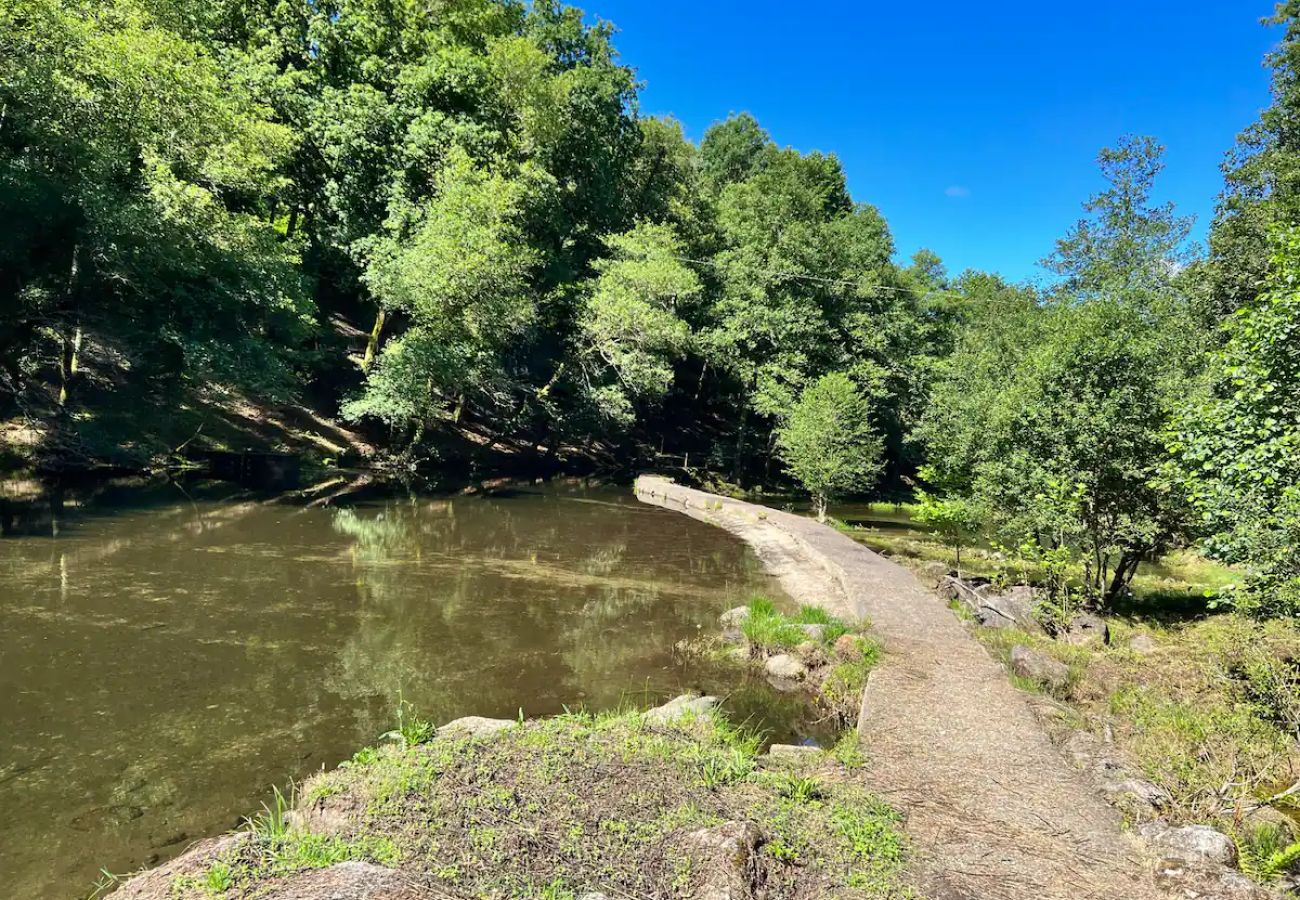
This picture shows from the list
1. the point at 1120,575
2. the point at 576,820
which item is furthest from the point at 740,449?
the point at 576,820

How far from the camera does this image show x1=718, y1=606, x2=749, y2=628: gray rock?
10367 millimetres

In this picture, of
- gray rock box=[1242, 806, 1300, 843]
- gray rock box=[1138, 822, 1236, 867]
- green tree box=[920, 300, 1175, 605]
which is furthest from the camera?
green tree box=[920, 300, 1175, 605]

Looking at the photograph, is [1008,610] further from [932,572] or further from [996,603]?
[932,572]

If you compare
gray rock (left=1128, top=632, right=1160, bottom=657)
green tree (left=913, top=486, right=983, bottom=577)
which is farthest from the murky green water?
gray rock (left=1128, top=632, right=1160, bottom=657)

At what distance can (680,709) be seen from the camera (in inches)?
265

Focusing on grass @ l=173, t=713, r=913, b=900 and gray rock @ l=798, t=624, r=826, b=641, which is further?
gray rock @ l=798, t=624, r=826, b=641

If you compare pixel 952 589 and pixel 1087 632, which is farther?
pixel 952 589

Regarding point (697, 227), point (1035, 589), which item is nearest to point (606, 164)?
point (697, 227)

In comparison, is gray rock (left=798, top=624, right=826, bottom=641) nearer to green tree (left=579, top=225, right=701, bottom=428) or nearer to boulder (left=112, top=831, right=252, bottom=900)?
boulder (left=112, top=831, right=252, bottom=900)

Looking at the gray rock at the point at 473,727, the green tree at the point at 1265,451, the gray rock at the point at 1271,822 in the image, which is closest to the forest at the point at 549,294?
the green tree at the point at 1265,451

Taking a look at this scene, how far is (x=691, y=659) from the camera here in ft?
30.0

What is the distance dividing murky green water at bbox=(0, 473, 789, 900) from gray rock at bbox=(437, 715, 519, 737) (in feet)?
2.22

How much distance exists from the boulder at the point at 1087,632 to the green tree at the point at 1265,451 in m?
3.12

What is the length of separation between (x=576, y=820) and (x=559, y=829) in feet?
0.47
